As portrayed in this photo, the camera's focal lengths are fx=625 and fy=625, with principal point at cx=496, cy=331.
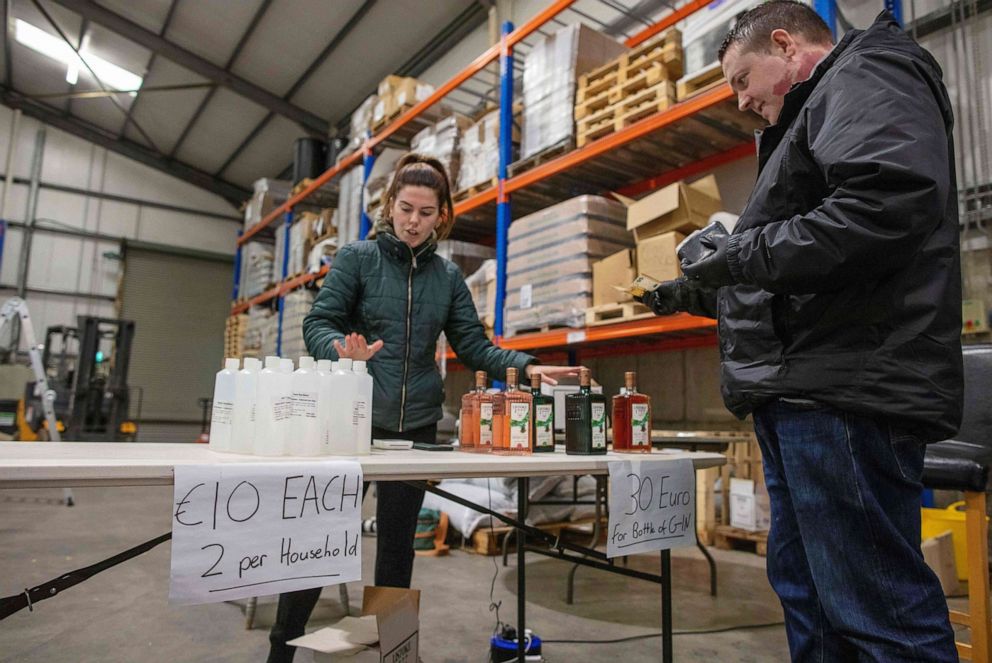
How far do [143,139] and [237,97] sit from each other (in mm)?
3512

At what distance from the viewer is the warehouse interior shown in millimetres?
2959

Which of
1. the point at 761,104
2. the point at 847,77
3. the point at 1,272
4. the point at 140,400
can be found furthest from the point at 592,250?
the point at 1,272

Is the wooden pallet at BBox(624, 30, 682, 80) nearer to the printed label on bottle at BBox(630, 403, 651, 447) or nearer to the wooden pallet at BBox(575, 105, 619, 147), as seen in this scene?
the wooden pallet at BBox(575, 105, 619, 147)

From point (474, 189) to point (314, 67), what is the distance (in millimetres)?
5536

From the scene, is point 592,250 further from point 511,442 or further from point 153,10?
point 153,10

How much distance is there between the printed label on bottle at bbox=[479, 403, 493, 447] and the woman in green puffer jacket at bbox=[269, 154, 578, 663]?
0.21m

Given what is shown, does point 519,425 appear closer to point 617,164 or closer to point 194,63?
point 617,164

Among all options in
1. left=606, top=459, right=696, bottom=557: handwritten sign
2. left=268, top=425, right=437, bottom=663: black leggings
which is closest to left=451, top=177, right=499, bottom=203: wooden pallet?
left=268, top=425, right=437, bottom=663: black leggings

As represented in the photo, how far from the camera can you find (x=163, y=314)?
42.1ft

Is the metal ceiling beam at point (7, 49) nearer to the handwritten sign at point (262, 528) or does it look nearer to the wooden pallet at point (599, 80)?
the wooden pallet at point (599, 80)

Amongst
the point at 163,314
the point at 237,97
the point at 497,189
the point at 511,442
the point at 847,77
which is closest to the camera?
the point at 847,77

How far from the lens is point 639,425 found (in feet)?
6.39

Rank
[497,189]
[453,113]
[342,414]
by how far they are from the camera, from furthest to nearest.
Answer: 1. [453,113]
2. [497,189]
3. [342,414]

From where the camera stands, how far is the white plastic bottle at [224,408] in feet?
4.60
